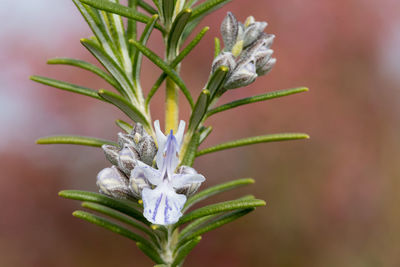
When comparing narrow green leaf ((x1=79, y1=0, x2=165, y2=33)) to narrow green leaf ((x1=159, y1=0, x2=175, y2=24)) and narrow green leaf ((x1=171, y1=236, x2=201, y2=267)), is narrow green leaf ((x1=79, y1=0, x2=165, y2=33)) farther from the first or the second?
narrow green leaf ((x1=171, y1=236, x2=201, y2=267))

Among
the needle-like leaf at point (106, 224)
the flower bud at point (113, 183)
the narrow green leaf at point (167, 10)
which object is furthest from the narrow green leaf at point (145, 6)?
the needle-like leaf at point (106, 224)

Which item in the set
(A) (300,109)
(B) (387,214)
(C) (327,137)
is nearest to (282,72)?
(A) (300,109)

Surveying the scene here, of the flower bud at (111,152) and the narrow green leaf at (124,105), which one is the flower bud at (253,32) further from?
the flower bud at (111,152)

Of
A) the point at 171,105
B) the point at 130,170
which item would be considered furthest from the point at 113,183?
the point at 171,105

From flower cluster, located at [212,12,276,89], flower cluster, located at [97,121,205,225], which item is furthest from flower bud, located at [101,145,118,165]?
flower cluster, located at [212,12,276,89]

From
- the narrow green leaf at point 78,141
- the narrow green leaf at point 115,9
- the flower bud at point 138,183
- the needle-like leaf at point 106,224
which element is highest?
the narrow green leaf at point 115,9

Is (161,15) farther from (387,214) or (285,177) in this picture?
(387,214)

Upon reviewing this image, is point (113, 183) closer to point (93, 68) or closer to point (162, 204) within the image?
A: point (162, 204)
